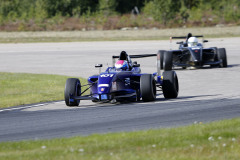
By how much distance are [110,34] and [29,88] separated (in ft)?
131

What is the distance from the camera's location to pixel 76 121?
12.2 metres

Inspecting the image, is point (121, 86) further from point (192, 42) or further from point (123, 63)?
point (192, 42)

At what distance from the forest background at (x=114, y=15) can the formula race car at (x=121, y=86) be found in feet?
162

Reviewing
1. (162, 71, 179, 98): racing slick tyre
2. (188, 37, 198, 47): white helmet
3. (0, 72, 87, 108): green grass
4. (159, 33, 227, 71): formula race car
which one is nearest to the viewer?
(162, 71, 179, 98): racing slick tyre

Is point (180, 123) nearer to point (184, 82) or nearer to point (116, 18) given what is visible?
point (184, 82)

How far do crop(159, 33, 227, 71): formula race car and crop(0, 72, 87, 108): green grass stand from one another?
15.9ft

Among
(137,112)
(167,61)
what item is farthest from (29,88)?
(137,112)

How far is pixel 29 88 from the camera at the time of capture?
21.5 metres

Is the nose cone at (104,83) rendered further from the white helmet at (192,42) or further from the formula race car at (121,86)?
the white helmet at (192,42)

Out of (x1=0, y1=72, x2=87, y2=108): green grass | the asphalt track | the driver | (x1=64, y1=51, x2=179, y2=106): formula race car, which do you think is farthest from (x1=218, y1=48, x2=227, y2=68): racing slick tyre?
the driver

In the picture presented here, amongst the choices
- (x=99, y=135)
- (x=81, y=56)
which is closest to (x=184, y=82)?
(x=99, y=135)

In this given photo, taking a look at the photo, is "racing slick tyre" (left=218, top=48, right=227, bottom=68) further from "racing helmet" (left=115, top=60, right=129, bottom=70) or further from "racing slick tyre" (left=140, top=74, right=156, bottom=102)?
"racing slick tyre" (left=140, top=74, right=156, bottom=102)

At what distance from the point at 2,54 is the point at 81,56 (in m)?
7.39

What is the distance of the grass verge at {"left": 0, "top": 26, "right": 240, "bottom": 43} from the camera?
56531 millimetres
